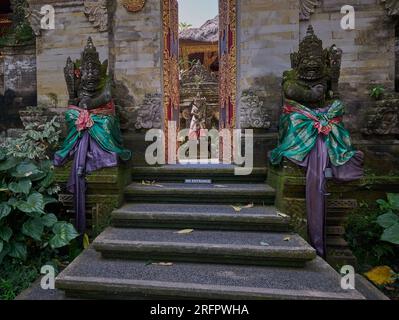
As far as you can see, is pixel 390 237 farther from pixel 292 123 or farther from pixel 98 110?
pixel 98 110

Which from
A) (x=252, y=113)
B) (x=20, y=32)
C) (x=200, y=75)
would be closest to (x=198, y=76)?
(x=200, y=75)

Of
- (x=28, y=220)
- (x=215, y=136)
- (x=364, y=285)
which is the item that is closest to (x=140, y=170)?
(x=28, y=220)

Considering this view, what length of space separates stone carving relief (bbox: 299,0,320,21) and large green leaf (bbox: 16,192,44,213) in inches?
172

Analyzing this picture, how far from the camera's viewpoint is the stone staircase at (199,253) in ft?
7.43

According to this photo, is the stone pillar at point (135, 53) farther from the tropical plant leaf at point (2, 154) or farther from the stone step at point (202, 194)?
the tropical plant leaf at point (2, 154)

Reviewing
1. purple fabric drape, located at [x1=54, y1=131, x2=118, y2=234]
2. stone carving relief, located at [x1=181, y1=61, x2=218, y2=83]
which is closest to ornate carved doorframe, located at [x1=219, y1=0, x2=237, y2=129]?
purple fabric drape, located at [x1=54, y1=131, x2=118, y2=234]

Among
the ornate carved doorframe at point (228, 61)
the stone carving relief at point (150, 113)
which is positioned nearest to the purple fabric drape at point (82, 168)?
the stone carving relief at point (150, 113)

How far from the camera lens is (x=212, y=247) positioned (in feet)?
8.60

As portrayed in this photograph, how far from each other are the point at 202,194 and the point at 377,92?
3077 mm

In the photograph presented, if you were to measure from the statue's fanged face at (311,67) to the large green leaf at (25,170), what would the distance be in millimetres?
3251

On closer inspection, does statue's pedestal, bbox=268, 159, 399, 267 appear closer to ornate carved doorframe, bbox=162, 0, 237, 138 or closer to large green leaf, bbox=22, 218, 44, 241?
ornate carved doorframe, bbox=162, 0, 237, 138

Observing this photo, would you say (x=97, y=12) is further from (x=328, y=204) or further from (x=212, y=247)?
(x=328, y=204)

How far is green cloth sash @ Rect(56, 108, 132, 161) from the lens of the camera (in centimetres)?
337

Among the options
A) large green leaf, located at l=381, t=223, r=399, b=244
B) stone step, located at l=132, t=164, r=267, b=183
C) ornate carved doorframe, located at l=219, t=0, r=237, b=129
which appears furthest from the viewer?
ornate carved doorframe, located at l=219, t=0, r=237, b=129
